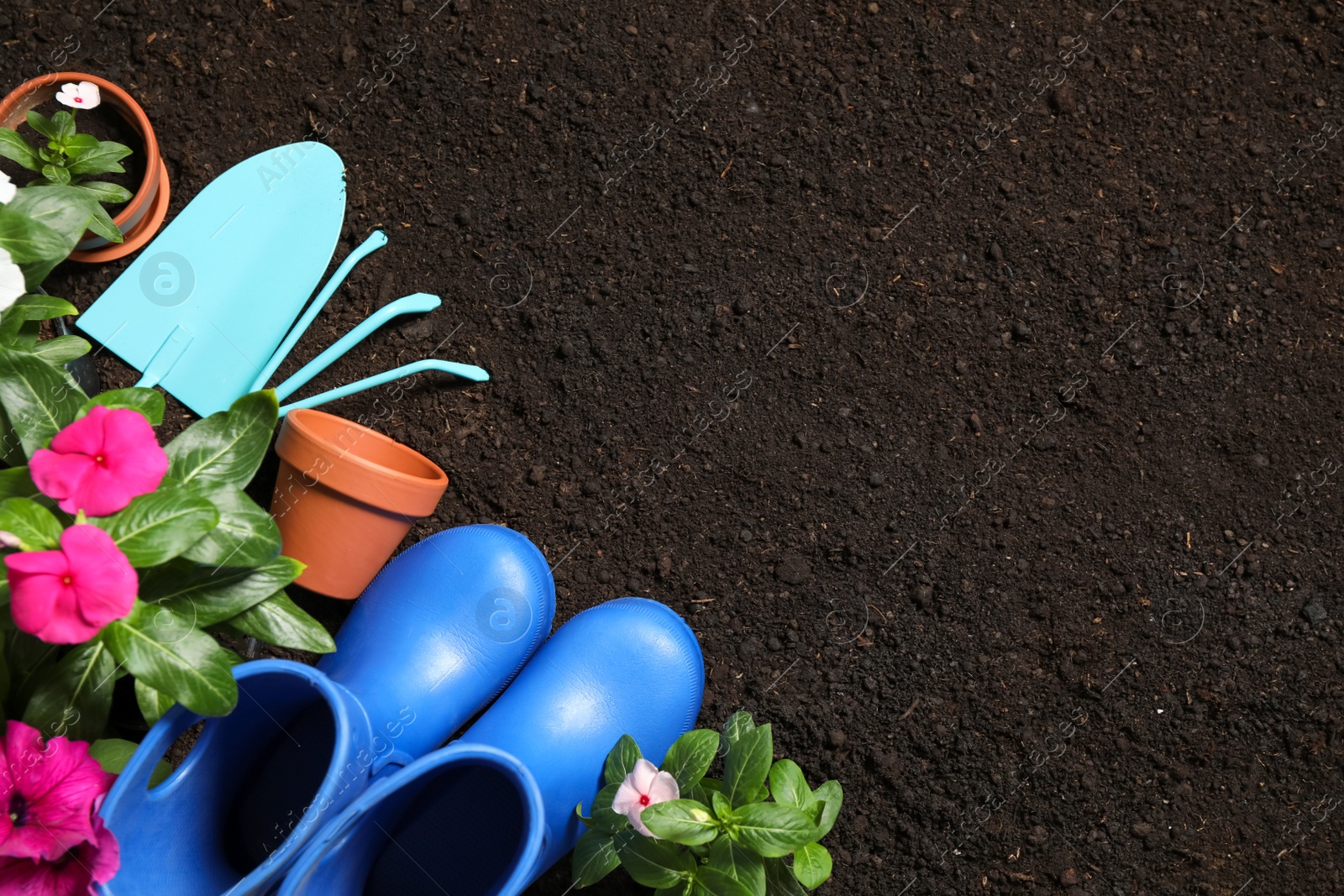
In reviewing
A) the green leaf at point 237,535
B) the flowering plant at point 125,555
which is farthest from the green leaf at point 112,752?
the green leaf at point 237,535

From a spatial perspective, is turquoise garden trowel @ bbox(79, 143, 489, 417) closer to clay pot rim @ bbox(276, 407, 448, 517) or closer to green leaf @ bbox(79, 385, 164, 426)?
clay pot rim @ bbox(276, 407, 448, 517)

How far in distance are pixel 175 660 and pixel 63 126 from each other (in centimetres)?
95

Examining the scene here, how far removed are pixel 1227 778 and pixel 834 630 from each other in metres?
0.72

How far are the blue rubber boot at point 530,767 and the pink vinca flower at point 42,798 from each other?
271 millimetres

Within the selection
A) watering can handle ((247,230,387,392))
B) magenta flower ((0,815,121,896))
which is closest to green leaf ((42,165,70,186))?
watering can handle ((247,230,387,392))

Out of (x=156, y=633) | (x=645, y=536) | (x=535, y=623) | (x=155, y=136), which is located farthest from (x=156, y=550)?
(x=155, y=136)

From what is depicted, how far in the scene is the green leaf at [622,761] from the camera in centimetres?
133

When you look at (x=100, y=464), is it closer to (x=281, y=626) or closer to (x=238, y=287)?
(x=281, y=626)

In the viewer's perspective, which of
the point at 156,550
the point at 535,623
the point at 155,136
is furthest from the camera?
the point at 155,136

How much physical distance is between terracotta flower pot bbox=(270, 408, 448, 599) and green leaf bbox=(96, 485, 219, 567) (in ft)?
1.11

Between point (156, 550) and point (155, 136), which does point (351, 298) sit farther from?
point (156, 550)

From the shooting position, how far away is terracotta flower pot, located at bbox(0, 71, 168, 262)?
5.01 ft

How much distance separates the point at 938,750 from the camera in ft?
5.22

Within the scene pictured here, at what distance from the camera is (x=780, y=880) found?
1289 mm
